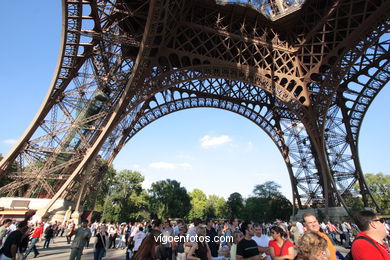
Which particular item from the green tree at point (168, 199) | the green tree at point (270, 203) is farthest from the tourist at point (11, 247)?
the green tree at point (270, 203)

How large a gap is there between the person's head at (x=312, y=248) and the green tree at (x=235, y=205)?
68862 millimetres

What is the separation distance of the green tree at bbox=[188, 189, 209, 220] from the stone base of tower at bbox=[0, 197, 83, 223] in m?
58.9

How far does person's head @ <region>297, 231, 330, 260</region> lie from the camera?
209 centimetres

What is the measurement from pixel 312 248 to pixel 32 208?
13.4 meters

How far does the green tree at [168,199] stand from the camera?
43934 mm

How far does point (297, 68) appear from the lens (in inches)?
680

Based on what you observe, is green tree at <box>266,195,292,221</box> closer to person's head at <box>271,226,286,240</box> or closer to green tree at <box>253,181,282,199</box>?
green tree at <box>253,181,282,199</box>

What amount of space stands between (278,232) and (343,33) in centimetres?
1883

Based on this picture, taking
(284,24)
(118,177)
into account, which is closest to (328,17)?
(284,24)

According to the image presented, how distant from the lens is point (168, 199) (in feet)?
147

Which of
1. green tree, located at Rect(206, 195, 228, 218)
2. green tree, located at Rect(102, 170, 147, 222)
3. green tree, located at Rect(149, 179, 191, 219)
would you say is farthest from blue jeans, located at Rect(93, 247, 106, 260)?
green tree, located at Rect(206, 195, 228, 218)

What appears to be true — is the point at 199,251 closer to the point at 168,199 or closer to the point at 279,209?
the point at 168,199

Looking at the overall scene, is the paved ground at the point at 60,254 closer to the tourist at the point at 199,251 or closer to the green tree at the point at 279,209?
the tourist at the point at 199,251

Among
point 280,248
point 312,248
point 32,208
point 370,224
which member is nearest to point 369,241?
point 370,224
